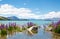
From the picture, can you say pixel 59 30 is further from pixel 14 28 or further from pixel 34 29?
pixel 14 28

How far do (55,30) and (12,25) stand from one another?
3.31 meters

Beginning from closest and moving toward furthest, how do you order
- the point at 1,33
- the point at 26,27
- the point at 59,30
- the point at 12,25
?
the point at 1,33 < the point at 59,30 < the point at 12,25 < the point at 26,27

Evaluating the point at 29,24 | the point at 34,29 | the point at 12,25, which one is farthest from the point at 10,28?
the point at 29,24

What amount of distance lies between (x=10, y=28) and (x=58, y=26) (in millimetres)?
3390

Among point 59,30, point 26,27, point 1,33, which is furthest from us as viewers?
point 26,27

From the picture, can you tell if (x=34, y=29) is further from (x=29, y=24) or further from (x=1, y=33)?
(x=1, y=33)

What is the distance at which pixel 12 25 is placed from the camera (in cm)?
1499

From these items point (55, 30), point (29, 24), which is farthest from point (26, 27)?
point (55, 30)

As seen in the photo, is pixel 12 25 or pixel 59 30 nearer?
pixel 59 30

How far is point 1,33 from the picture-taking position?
11.6 m

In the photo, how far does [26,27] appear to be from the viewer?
1667cm

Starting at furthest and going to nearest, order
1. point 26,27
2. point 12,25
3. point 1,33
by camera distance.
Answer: point 26,27 < point 12,25 < point 1,33

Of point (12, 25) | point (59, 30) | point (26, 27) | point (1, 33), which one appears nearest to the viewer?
point (1, 33)

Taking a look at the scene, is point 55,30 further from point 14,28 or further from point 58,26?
point 14,28
